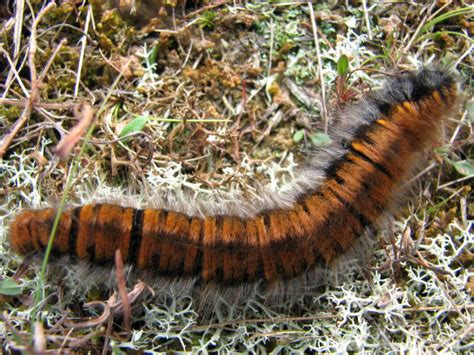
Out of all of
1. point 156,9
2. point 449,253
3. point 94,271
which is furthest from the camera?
point 156,9

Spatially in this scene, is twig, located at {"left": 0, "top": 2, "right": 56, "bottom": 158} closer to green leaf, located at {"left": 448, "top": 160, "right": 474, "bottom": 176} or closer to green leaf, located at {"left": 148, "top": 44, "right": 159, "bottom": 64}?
green leaf, located at {"left": 148, "top": 44, "right": 159, "bottom": 64}

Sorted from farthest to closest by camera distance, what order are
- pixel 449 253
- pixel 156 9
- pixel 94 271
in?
pixel 156 9 → pixel 449 253 → pixel 94 271

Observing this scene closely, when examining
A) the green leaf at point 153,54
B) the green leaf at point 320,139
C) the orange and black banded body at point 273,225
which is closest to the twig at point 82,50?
the green leaf at point 153,54

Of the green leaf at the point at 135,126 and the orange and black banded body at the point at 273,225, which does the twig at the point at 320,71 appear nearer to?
the orange and black banded body at the point at 273,225

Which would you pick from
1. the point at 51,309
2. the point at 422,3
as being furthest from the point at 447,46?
the point at 51,309

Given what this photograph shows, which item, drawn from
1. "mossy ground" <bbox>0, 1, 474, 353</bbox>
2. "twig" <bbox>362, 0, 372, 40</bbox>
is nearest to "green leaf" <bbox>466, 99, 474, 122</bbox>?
"mossy ground" <bbox>0, 1, 474, 353</bbox>

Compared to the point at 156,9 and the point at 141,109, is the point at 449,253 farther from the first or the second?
the point at 156,9
